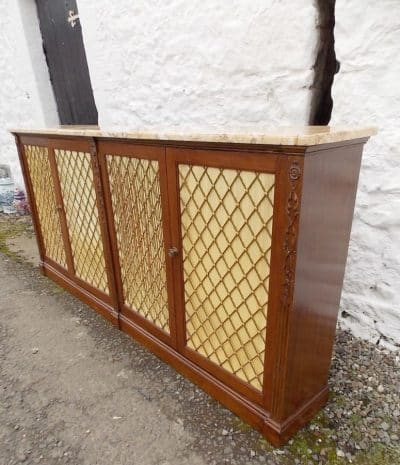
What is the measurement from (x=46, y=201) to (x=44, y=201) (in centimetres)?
5

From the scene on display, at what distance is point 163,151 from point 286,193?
68 centimetres

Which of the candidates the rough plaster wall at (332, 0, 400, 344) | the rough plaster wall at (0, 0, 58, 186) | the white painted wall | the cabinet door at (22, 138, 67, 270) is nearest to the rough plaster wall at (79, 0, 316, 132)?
the white painted wall

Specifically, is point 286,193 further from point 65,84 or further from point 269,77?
point 65,84

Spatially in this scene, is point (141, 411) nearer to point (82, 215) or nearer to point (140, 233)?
point (140, 233)

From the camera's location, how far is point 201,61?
252 centimetres

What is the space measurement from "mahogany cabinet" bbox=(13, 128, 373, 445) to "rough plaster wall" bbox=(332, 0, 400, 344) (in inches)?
20.6

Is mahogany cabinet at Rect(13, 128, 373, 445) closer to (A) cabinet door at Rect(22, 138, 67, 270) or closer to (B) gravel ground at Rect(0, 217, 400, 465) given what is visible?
(B) gravel ground at Rect(0, 217, 400, 465)

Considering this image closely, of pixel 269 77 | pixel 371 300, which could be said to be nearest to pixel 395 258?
pixel 371 300

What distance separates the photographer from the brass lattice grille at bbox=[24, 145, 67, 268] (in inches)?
108

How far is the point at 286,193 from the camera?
4.05 ft

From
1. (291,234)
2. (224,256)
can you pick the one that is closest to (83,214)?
(224,256)

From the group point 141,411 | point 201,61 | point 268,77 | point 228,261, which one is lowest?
point 141,411

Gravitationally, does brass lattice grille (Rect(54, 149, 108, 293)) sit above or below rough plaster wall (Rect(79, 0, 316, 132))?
below

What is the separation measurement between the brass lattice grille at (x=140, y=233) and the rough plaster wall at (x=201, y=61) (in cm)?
31
